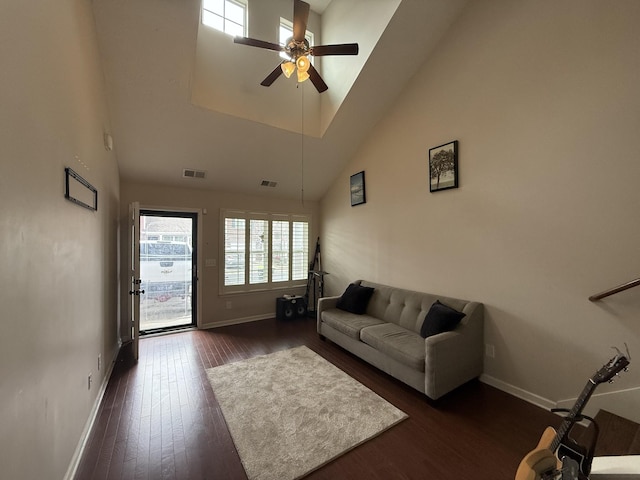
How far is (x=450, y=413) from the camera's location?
91.0 inches

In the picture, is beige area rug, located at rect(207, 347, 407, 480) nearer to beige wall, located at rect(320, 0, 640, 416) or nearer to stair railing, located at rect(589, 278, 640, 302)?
beige wall, located at rect(320, 0, 640, 416)

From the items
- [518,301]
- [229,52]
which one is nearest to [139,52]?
[229,52]

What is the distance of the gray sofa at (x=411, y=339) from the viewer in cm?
245

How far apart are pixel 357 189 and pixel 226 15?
3015mm

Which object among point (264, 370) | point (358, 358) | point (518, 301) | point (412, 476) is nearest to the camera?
point (412, 476)

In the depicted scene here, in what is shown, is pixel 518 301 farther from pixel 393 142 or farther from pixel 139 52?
pixel 139 52

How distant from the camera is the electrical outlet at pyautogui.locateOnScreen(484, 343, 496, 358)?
2.74 metres

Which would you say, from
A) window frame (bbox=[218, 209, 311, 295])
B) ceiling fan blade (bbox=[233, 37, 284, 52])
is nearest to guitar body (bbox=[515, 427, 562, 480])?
ceiling fan blade (bbox=[233, 37, 284, 52])

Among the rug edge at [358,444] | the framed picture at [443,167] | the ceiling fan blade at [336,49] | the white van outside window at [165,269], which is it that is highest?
the ceiling fan blade at [336,49]

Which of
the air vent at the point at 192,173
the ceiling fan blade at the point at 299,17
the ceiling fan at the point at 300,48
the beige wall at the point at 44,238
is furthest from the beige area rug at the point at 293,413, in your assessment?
the ceiling fan blade at the point at 299,17

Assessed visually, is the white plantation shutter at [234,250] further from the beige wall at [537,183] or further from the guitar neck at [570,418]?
the guitar neck at [570,418]

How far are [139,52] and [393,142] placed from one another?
123 inches

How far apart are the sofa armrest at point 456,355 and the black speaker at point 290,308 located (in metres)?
3.00

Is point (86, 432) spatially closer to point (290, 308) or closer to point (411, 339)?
point (411, 339)
